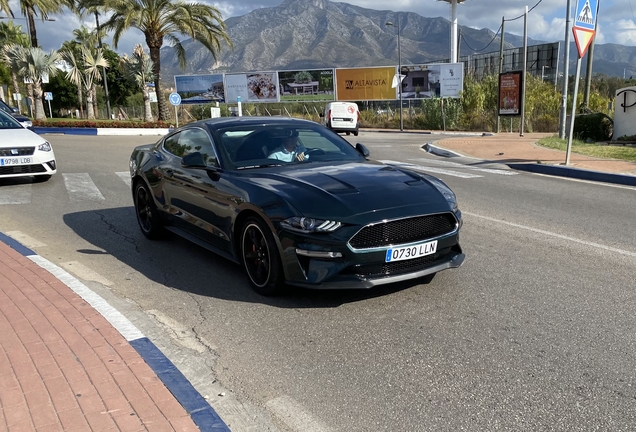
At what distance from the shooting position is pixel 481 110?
120 feet

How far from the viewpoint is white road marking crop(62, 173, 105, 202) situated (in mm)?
9797

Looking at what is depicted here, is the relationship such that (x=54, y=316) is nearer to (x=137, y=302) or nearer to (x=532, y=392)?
(x=137, y=302)

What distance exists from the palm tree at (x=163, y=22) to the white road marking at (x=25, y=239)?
76.0 ft

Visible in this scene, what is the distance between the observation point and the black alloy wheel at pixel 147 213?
670 centimetres

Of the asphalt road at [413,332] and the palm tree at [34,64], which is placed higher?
the palm tree at [34,64]

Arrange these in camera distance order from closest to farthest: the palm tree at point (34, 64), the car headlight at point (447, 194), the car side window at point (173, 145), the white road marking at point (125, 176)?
the car headlight at point (447, 194), the car side window at point (173, 145), the white road marking at point (125, 176), the palm tree at point (34, 64)

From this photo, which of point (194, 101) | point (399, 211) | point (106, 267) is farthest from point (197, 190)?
point (194, 101)

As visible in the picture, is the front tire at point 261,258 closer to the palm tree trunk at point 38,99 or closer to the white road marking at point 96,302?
the white road marking at point 96,302

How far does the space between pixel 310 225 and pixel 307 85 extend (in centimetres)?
4689

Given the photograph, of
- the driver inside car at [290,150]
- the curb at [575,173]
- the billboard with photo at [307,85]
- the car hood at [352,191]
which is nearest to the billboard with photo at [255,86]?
the billboard with photo at [307,85]

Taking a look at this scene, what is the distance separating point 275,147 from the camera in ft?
18.2

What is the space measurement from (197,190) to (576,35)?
9.87 metres

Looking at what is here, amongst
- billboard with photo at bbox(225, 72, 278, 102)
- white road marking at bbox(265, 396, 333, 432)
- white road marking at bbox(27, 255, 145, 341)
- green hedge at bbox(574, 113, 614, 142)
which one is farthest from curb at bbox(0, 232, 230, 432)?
billboard with photo at bbox(225, 72, 278, 102)

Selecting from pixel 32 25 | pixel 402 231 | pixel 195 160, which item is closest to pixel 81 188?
pixel 195 160
